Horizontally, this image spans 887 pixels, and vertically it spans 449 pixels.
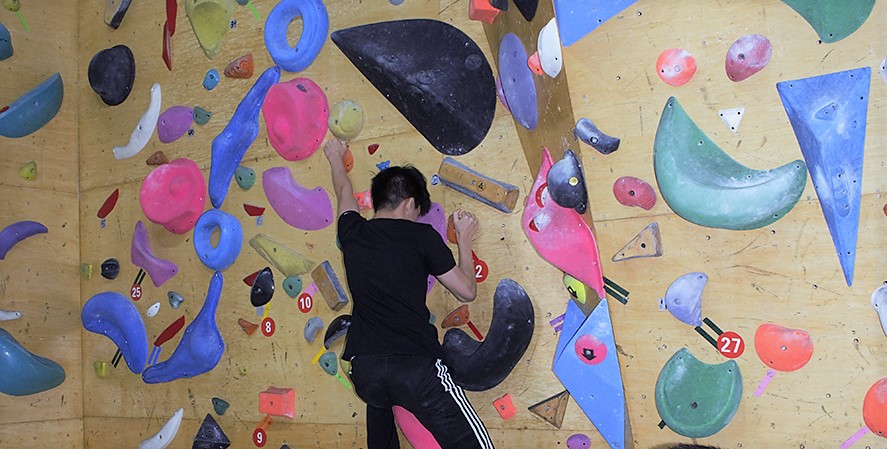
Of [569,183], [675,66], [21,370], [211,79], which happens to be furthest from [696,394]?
[21,370]

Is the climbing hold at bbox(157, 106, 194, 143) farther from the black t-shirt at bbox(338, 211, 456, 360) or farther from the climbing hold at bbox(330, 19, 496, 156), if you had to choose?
the black t-shirt at bbox(338, 211, 456, 360)

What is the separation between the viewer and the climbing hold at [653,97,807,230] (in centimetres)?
224

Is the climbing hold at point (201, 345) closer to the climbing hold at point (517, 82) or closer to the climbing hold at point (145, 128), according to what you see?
the climbing hold at point (145, 128)

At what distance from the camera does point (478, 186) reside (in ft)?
9.09

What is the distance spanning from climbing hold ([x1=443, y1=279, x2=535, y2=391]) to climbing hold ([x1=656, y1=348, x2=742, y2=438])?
46cm

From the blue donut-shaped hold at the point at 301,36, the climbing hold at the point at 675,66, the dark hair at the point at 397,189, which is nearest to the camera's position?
the climbing hold at the point at 675,66

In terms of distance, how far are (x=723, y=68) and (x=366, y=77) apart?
1.27m

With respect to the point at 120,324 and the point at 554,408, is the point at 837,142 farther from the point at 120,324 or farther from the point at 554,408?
the point at 120,324

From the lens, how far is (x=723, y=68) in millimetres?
2301

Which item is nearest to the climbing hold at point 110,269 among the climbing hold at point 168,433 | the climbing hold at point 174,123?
the climbing hold at point 174,123

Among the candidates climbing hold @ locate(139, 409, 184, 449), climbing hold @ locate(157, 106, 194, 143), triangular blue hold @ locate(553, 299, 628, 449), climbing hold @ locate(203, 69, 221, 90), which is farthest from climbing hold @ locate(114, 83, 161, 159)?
triangular blue hold @ locate(553, 299, 628, 449)

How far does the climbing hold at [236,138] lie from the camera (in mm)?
3303

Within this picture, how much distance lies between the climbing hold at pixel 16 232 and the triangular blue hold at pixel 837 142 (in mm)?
3103

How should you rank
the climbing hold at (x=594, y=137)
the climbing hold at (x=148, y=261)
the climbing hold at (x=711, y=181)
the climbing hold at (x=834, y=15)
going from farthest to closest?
the climbing hold at (x=148, y=261)
the climbing hold at (x=594, y=137)
the climbing hold at (x=711, y=181)
the climbing hold at (x=834, y=15)
